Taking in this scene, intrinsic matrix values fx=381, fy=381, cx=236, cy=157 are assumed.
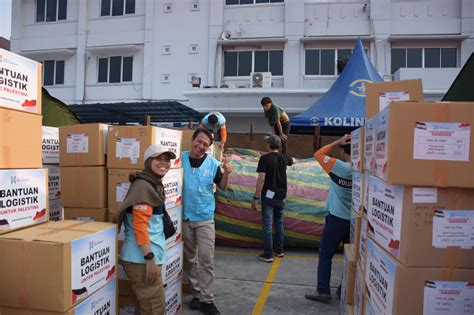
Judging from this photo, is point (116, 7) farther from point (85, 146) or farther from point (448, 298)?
point (448, 298)

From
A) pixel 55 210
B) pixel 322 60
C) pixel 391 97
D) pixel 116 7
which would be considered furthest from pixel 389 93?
pixel 116 7

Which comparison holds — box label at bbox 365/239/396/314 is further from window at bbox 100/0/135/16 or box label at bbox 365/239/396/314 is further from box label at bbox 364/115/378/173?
window at bbox 100/0/135/16

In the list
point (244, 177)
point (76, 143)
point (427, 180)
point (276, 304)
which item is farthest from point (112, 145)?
point (244, 177)

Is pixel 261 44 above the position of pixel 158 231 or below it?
above

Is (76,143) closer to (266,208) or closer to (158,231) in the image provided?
(158,231)

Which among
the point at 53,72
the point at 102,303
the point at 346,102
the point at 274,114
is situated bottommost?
the point at 102,303

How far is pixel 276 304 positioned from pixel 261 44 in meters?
14.1

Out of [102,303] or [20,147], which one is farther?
[102,303]

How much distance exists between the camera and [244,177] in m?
6.98

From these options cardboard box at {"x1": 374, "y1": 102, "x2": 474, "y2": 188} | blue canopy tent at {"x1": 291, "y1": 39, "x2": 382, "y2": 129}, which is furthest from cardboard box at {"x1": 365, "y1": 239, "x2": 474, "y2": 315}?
blue canopy tent at {"x1": 291, "y1": 39, "x2": 382, "y2": 129}

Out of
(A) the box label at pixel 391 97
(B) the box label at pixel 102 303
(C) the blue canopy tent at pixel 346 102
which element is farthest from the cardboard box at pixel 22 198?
(C) the blue canopy tent at pixel 346 102

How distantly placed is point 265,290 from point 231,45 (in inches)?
545

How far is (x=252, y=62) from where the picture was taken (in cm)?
1712

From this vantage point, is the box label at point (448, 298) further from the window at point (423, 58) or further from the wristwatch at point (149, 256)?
the window at point (423, 58)
